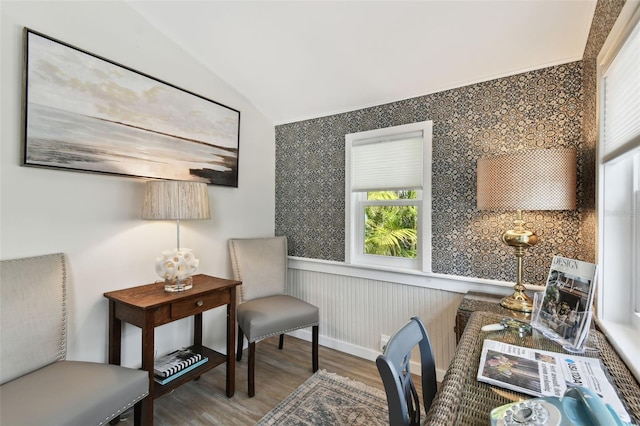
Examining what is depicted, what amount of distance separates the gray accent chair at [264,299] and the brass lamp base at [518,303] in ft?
4.25

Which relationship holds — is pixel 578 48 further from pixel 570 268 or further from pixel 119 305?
pixel 119 305

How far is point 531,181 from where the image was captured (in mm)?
1436

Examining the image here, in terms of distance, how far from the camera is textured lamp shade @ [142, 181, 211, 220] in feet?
5.72

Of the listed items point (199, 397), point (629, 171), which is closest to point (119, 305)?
point (199, 397)

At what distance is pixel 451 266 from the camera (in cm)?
207

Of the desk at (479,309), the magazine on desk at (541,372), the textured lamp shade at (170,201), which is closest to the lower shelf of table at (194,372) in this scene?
the textured lamp shade at (170,201)

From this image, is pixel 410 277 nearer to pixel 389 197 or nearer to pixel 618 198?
pixel 389 197

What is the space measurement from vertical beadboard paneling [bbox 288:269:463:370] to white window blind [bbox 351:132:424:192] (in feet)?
2.65

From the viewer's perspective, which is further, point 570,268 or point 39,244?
point 39,244

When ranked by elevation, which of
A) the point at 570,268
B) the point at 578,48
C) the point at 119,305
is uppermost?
the point at 578,48

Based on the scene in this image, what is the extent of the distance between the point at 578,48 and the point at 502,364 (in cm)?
182

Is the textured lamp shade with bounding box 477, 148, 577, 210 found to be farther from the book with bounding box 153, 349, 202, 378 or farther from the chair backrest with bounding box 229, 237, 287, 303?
the book with bounding box 153, 349, 202, 378

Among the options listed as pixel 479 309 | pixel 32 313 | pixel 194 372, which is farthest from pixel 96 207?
pixel 479 309

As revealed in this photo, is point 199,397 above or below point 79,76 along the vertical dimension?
below
